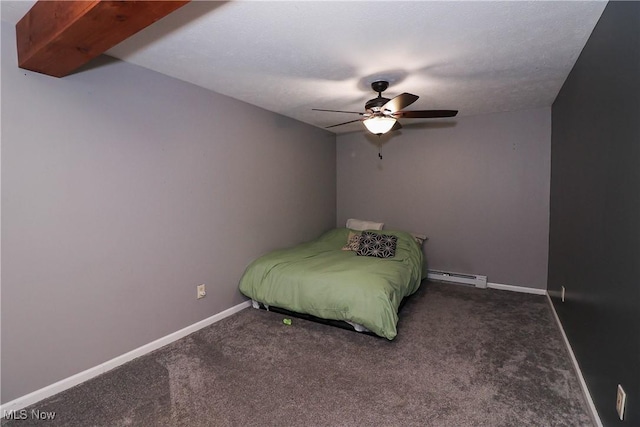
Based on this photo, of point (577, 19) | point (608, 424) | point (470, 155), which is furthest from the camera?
point (470, 155)

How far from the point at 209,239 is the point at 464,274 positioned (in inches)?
131

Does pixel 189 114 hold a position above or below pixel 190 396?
above

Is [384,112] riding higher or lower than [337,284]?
higher

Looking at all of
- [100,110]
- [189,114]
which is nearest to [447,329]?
[189,114]

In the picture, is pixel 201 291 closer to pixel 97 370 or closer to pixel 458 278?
pixel 97 370

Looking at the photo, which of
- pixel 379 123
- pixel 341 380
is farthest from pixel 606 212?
pixel 341 380

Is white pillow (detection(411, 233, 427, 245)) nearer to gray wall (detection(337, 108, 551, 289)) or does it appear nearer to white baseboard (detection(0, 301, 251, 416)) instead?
gray wall (detection(337, 108, 551, 289))

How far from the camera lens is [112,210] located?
2.24m

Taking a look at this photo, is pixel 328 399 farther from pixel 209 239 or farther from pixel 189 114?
pixel 189 114

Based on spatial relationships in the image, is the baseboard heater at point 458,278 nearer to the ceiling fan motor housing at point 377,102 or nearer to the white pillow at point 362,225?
the white pillow at point 362,225

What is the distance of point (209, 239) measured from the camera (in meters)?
2.98

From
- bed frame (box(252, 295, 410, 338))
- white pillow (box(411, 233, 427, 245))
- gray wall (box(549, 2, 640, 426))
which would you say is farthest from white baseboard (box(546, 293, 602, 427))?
white pillow (box(411, 233, 427, 245))

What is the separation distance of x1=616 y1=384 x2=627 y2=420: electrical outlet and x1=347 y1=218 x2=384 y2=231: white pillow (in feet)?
10.5

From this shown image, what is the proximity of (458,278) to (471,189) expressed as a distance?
4.01 ft
